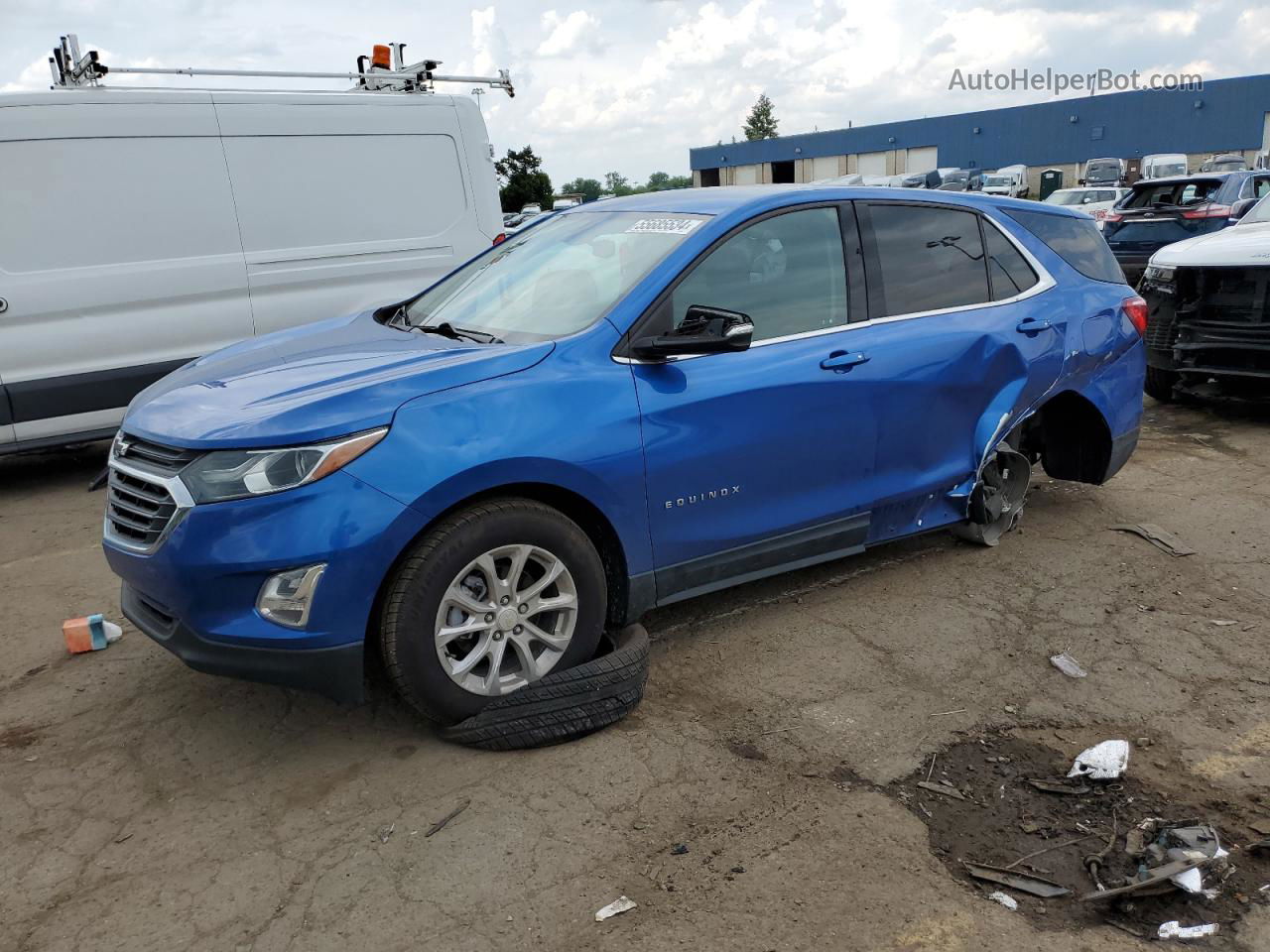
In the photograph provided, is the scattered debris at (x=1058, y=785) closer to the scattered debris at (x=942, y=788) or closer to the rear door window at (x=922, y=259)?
the scattered debris at (x=942, y=788)

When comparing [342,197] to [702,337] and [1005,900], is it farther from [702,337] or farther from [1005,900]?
[1005,900]

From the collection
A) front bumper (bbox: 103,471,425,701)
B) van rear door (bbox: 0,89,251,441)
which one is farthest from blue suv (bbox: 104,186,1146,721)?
van rear door (bbox: 0,89,251,441)

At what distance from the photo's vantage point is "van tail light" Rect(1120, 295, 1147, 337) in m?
5.21

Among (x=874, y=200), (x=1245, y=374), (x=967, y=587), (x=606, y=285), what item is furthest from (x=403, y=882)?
(x=1245, y=374)

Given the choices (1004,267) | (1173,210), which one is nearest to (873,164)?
(1173,210)

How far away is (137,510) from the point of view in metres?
3.27

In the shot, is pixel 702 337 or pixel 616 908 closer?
pixel 616 908

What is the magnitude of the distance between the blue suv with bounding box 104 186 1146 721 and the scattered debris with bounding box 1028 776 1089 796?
1277 mm

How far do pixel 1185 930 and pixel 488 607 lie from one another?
208 cm

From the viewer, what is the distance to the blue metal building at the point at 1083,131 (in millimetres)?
50219

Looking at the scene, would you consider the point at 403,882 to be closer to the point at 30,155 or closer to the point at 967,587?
the point at 967,587

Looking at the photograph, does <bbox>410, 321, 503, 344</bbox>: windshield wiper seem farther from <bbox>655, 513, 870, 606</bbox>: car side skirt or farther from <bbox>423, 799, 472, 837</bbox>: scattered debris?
<bbox>423, 799, 472, 837</bbox>: scattered debris

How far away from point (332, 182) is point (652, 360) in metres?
4.90

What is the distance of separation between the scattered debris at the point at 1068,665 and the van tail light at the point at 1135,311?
2053 mm
